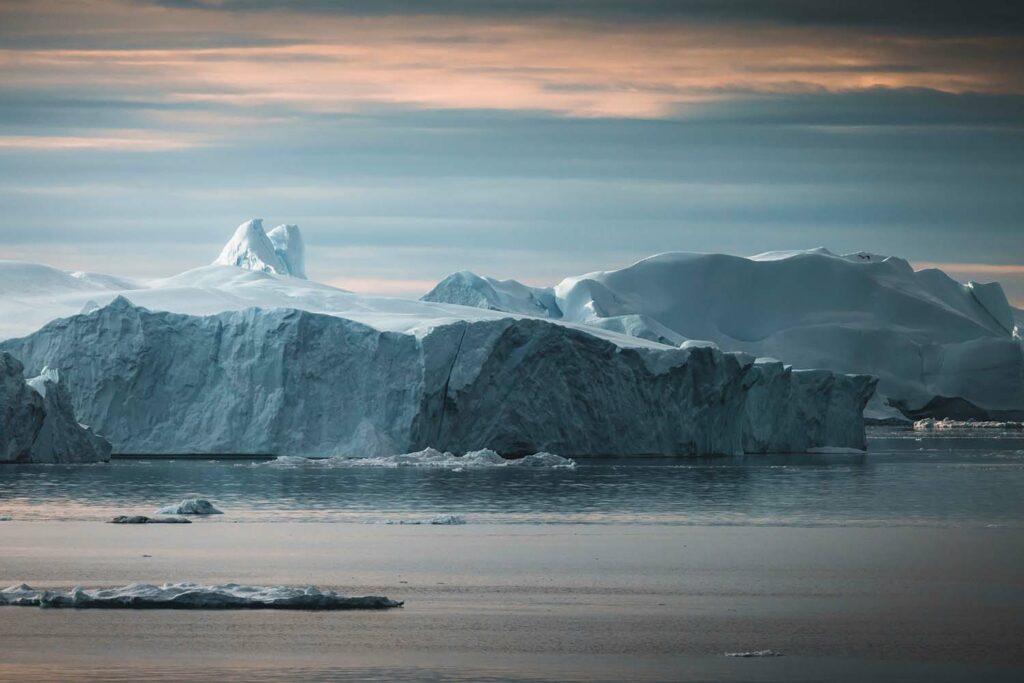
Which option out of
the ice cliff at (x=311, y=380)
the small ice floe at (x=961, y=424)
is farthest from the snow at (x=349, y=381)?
the small ice floe at (x=961, y=424)

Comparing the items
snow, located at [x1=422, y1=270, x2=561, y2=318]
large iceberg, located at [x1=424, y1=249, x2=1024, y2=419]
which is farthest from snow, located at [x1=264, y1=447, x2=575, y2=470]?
large iceberg, located at [x1=424, y1=249, x2=1024, y2=419]

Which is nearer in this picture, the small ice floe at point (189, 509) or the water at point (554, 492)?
the small ice floe at point (189, 509)

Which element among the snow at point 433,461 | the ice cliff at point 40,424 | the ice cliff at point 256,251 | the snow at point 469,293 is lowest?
the snow at point 433,461

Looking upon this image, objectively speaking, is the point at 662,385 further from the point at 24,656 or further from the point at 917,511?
the point at 24,656

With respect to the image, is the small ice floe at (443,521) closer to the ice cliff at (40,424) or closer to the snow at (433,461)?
the snow at (433,461)

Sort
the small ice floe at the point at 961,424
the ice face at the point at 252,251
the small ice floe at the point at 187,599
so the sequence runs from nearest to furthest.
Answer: the small ice floe at the point at 187,599 → the ice face at the point at 252,251 → the small ice floe at the point at 961,424

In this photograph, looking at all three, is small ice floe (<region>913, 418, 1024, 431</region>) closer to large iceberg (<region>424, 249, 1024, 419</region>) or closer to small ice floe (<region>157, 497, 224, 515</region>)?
large iceberg (<region>424, 249, 1024, 419</region>)

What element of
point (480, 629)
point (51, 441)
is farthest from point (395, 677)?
point (51, 441)
